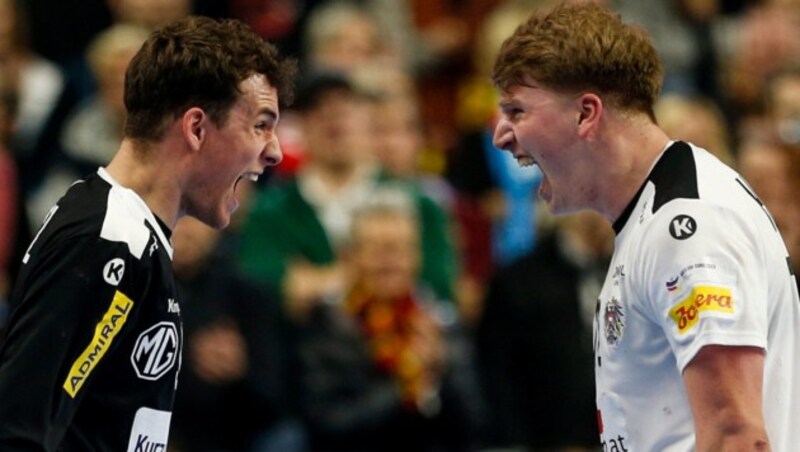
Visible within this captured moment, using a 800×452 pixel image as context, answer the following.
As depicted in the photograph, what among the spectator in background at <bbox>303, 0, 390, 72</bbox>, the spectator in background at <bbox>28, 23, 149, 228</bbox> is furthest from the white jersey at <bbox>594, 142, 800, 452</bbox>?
the spectator in background at <bbox>303, 0, 390, 72</bbox>

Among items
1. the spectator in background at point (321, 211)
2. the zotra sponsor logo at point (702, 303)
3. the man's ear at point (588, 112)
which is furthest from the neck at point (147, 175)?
the spectator in background at point (321, 211)

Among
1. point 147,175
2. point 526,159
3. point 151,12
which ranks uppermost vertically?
point 151,12

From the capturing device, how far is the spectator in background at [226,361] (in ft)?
28.7

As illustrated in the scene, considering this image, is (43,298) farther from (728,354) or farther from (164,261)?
(728,354)

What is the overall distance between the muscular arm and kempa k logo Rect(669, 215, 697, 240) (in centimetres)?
34

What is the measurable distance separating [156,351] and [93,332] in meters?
0.37

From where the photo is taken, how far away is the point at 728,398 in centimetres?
442

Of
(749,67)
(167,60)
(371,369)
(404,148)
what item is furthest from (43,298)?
(749,67)

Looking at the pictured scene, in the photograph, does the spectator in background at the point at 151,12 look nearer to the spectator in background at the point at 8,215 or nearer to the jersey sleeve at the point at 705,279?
the spectator in background at the point at 8,215

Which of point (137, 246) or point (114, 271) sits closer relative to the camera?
point (114, 271)

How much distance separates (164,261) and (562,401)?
14.4 ft

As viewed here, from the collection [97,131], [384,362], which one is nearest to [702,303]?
[384,362]

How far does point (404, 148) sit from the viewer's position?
10.4 metres

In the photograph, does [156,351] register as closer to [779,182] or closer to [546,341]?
[546,341]
